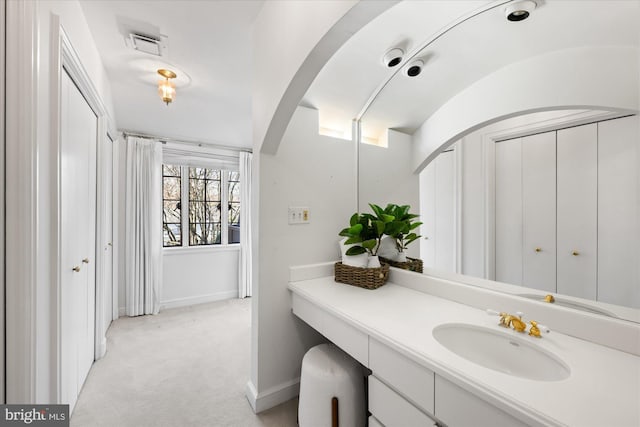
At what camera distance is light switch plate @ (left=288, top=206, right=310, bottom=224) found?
172 cm

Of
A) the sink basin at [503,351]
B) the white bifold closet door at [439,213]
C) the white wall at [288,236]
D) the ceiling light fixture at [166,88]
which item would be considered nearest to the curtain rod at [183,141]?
the ceiling light fixture at [166,88]

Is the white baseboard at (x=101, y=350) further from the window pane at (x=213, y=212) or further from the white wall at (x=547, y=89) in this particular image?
the white wall at (x=547, y=89)

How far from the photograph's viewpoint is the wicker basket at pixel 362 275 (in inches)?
60.1

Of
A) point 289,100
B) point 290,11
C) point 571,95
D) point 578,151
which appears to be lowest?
point 578,151

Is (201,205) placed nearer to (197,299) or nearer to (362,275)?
(197,299)

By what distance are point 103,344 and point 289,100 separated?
2.51 m

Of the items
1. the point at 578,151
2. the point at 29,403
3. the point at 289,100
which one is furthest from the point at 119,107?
the point at 578,151

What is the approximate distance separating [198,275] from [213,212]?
0.89 m

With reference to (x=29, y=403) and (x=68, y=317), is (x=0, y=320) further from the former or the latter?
(x=68, y=317)

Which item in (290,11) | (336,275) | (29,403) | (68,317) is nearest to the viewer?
Result: (29,403)

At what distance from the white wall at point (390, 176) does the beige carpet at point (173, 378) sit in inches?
57.1

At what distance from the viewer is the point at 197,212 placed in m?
3.69

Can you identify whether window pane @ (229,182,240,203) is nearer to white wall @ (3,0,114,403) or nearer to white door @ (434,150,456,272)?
white wall @ (3,0,114,403)

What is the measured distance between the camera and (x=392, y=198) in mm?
1784
